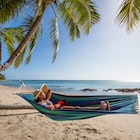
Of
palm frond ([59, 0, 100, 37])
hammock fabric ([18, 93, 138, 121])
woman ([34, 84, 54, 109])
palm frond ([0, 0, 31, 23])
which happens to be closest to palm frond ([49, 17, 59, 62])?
palm frond ([59, 0, 100, 37])

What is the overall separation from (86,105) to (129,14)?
1.59 metres

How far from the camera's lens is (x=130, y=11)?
3.26 m

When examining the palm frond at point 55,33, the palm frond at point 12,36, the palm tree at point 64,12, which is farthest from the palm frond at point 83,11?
the palm frond at point 12,36

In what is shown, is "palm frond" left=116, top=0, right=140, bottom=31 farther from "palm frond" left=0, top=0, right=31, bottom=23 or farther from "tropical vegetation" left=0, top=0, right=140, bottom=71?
"palm frond" left=0, top=0, right=31, bottom=23

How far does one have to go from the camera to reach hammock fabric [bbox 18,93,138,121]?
8.67 ft

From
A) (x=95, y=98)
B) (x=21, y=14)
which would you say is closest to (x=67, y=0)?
(x=21, y=14)

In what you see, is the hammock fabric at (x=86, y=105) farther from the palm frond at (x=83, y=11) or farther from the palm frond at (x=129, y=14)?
the palm frond at (x=83, y=11)

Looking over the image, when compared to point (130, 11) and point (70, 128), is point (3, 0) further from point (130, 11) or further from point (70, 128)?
point (70, 128)

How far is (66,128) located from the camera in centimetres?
347

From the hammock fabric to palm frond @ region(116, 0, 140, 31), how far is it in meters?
1.08

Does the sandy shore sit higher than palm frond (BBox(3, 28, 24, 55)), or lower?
lower

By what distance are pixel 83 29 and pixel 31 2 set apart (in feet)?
3.35

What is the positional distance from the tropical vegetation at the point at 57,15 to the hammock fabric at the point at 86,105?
859 millimetres

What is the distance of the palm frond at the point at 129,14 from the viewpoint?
10.8 ft
